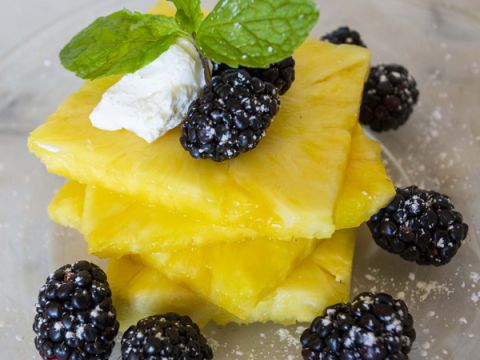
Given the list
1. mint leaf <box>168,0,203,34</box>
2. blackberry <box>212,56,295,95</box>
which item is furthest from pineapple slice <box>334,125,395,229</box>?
mint leaf <box>168,0,203,34</box>

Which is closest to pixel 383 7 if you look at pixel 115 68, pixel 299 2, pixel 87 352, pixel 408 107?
pixel 408 107

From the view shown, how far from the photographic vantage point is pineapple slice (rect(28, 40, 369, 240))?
5.43 ft

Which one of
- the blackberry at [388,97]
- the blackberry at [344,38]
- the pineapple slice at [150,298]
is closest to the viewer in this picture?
the pineapple slice at [150,298]

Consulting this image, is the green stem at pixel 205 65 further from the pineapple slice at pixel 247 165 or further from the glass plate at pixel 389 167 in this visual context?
the glass plate at pixel 389 167

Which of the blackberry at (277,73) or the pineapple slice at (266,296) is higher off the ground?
the blackberry at (277,73)

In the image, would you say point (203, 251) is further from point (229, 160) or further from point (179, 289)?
point (229, 160)

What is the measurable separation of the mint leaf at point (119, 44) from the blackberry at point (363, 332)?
75 centimetres

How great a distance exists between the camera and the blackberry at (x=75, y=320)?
164cm

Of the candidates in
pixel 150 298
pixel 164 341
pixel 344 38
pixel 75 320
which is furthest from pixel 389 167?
pixel 75 320

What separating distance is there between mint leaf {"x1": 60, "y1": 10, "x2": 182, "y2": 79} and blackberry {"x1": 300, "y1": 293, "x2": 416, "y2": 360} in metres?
0.75

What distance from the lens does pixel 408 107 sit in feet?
7.48

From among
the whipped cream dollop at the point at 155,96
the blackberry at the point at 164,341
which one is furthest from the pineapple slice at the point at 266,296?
the whipped cream dollop at the point at 155,96

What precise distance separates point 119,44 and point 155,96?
0.50ft

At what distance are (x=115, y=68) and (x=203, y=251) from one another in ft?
1.65
